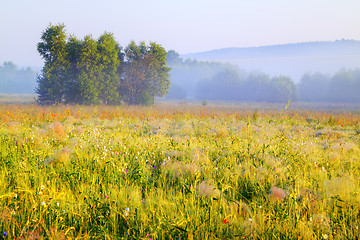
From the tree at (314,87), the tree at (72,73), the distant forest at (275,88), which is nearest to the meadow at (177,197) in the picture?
the tree at (72,73)

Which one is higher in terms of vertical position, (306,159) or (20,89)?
(20,89)

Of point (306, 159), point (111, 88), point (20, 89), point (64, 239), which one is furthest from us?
point (20, 89)

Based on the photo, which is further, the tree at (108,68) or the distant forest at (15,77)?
the distant forest at (15,77)

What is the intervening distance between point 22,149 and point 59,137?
171 cm

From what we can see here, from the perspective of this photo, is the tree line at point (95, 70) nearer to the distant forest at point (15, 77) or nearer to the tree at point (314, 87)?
the tree at point (314, 87)

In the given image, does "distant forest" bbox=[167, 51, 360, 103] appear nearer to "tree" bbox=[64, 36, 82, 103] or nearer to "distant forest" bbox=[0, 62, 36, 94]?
"tree" bbox=[64, 36, 82, 103]

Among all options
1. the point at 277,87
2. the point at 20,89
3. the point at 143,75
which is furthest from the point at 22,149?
the point at 20,89

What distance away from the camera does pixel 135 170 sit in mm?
4762

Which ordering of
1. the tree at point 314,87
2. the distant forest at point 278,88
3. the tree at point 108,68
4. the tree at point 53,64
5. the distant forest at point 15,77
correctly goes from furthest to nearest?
1. the distant forest at point 15,77
2. the tree at point 314,87
3. the distant forest at point 278,88
4. the tree at point 108,68
5. the tree at point 53,64

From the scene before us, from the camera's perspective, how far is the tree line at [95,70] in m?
24.4

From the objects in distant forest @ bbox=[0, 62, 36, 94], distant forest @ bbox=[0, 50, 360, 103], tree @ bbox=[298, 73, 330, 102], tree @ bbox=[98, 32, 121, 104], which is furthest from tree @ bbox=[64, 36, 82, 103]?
distant forest @ bbox=[0, 62, 36, 94]

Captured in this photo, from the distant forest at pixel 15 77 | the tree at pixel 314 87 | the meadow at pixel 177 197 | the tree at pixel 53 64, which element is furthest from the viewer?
the distant forest at pixel 15 77

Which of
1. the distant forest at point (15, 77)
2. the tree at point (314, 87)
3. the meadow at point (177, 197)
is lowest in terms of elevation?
the meadow at point (177, 197)

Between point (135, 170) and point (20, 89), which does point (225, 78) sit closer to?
point (135, 170)
